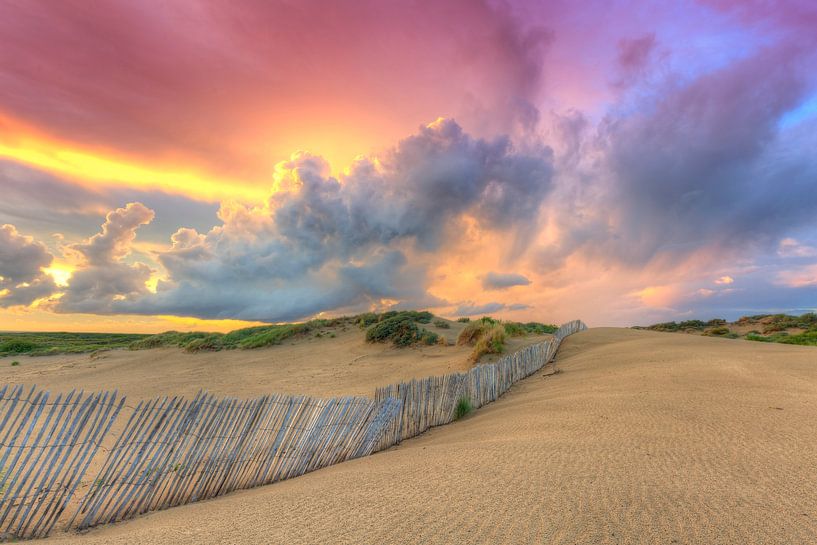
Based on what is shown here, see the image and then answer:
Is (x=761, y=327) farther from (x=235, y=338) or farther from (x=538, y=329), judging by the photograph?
(x=235, y=338)

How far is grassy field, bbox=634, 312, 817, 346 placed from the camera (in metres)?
23.2

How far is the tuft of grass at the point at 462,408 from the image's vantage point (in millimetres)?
9375

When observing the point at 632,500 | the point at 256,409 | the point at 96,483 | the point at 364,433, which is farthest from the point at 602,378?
the point at 96,483

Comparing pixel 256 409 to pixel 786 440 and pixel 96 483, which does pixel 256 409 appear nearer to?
pixel 96 483

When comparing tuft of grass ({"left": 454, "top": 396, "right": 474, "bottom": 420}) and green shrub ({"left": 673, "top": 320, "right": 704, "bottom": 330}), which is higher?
green shrub ({"left": 673, "top": 320, "right": 704, "bottom": 330})

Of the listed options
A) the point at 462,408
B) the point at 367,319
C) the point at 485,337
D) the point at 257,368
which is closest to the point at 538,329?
the point at 367,319

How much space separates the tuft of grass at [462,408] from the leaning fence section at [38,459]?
6.70 m

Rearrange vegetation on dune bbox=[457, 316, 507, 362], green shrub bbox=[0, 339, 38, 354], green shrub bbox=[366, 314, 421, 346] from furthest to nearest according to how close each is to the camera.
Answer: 1. green shrub bbox=[0, 339, 38, 354]
2. green shrub bbox=[366, 314, 421, 346]
3. vegetation on dune bbox=[457, 316, 507, 362]

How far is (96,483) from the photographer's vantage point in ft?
15.0

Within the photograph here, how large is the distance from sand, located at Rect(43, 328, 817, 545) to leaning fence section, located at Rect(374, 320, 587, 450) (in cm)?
134

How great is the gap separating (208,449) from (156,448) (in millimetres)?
583

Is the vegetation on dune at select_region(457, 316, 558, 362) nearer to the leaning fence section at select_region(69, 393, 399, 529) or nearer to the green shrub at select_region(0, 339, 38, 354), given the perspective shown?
the leaning fence section at select_region(69, 393, 399, 529)

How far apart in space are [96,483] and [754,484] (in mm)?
6537

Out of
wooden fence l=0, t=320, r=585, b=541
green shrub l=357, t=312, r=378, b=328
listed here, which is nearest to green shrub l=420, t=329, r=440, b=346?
green shrub l=357, t=312, r=378, b=328
